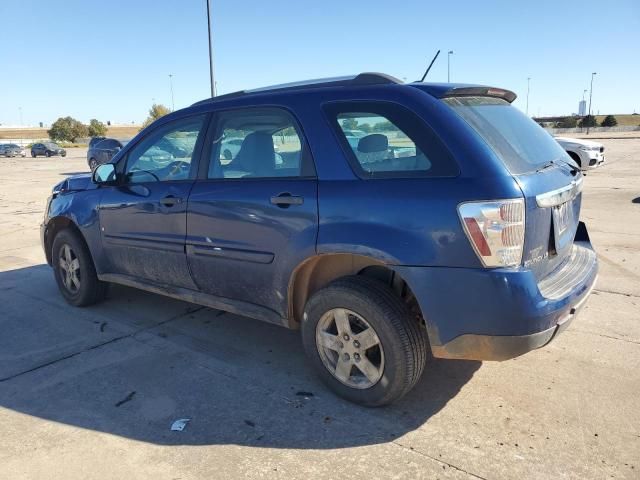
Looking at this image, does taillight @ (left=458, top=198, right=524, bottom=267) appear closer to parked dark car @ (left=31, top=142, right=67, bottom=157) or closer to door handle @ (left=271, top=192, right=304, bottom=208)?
door handle @ (left=271, top=192, right=304, bottom=208)

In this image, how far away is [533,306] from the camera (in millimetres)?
2611

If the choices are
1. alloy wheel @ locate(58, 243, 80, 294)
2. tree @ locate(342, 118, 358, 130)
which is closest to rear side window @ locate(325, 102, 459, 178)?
tree @ locate(342, 118, 358, 130)

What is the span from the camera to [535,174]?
2.84 metres

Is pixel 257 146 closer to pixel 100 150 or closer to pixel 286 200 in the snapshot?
pixel 286 200

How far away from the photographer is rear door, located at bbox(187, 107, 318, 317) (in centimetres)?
322

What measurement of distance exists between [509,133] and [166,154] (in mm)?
2614

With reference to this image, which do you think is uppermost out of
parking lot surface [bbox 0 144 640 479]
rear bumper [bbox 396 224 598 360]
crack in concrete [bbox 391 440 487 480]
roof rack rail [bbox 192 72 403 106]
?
roof rack rail [bbox 192 72 403 106]

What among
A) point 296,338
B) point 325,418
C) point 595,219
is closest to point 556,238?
point 325,418

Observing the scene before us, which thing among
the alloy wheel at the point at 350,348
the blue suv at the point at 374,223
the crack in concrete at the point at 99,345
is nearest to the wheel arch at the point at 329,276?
the blue suv at the point at 374,223

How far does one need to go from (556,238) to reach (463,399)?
1112 millimetres

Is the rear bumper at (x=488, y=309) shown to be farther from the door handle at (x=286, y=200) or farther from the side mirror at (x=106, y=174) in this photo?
the side mirror at (x=106, y=174)

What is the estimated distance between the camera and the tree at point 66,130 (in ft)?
291

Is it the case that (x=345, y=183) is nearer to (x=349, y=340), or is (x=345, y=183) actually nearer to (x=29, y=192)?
(x=349, y=340)

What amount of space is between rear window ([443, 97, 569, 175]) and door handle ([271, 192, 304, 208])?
3.33 ft
